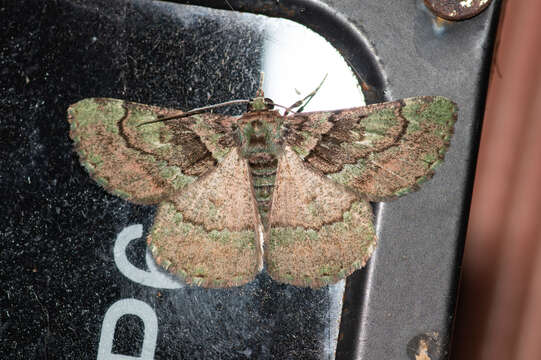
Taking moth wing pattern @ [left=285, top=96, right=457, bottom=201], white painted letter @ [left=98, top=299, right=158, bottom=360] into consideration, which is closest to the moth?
moth wing pattern @ [left=285, top=96, right=457, bottom=201]

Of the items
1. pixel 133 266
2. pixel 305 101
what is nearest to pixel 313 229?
pixel 305 101

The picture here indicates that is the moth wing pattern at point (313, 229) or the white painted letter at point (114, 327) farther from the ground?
the moth wing pattern at point (313, 229)

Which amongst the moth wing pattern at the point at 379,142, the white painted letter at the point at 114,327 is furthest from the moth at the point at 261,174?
the white painted letter at the point at 114,327

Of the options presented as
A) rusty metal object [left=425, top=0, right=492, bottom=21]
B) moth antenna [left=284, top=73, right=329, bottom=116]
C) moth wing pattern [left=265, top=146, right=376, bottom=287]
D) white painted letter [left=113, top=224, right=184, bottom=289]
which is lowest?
white painted letter [left=113, top=224, right=184, bottom=289]

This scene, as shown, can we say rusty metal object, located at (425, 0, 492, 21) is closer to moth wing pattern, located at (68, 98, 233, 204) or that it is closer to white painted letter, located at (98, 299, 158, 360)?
moth wing pattern, located at (68, 98, 233, 204)

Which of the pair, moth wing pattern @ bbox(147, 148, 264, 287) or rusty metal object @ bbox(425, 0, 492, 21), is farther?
moth wing pattern @ bbox(147, 148, 264, 287)

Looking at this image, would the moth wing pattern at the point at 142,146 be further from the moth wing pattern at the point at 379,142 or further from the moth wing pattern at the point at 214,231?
the moth wing pattern at the point at 379,142

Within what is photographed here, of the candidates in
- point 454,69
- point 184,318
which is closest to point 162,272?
point 184,318
